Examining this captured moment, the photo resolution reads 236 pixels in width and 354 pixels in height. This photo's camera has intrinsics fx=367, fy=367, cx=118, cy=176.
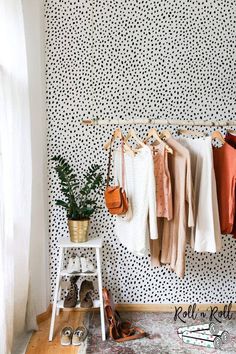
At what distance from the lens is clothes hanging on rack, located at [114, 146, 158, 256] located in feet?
7.61

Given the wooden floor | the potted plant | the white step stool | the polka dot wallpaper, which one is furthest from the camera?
the polka dot wallpaper

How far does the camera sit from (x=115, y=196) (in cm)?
238

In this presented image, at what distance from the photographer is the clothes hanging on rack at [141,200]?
2.32 m

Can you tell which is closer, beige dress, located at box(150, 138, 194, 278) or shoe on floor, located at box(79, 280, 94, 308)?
beige dress, located at box(150, 138, 194, 278)

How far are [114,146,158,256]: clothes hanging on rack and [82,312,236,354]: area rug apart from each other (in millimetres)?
616

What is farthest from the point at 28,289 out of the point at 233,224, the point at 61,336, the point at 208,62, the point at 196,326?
the point at 208,62

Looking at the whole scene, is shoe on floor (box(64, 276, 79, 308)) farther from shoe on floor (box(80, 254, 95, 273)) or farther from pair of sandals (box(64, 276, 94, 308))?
shoe on floor (box(80, 254, 95, 273))

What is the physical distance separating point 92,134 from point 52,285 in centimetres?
129

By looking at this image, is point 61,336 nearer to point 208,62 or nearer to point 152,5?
point 208,62

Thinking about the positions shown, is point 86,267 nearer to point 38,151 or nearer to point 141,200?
point 141,200

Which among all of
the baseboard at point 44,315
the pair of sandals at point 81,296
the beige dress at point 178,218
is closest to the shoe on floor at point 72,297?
the pair of sandals at point 81,296

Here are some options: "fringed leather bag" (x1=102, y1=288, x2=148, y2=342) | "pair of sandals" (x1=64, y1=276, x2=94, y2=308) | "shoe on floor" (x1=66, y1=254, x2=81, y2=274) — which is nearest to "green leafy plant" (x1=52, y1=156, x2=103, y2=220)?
"shoe on floor" (x1=66, y1=254, x2=81, y2=274)

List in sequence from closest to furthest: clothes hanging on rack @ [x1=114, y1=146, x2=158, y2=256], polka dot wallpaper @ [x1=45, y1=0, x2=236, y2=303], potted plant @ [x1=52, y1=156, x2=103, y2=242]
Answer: clothes hanging on rack @ [x1=114, y1=146, x2=158, y2=256]
potted plant @ [x1=52, y1=156, x2=103, y2=242]
polka dot wallpaper @ [x1=45, y1=0, x2=236, y2=303]

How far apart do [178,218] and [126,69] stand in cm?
131
